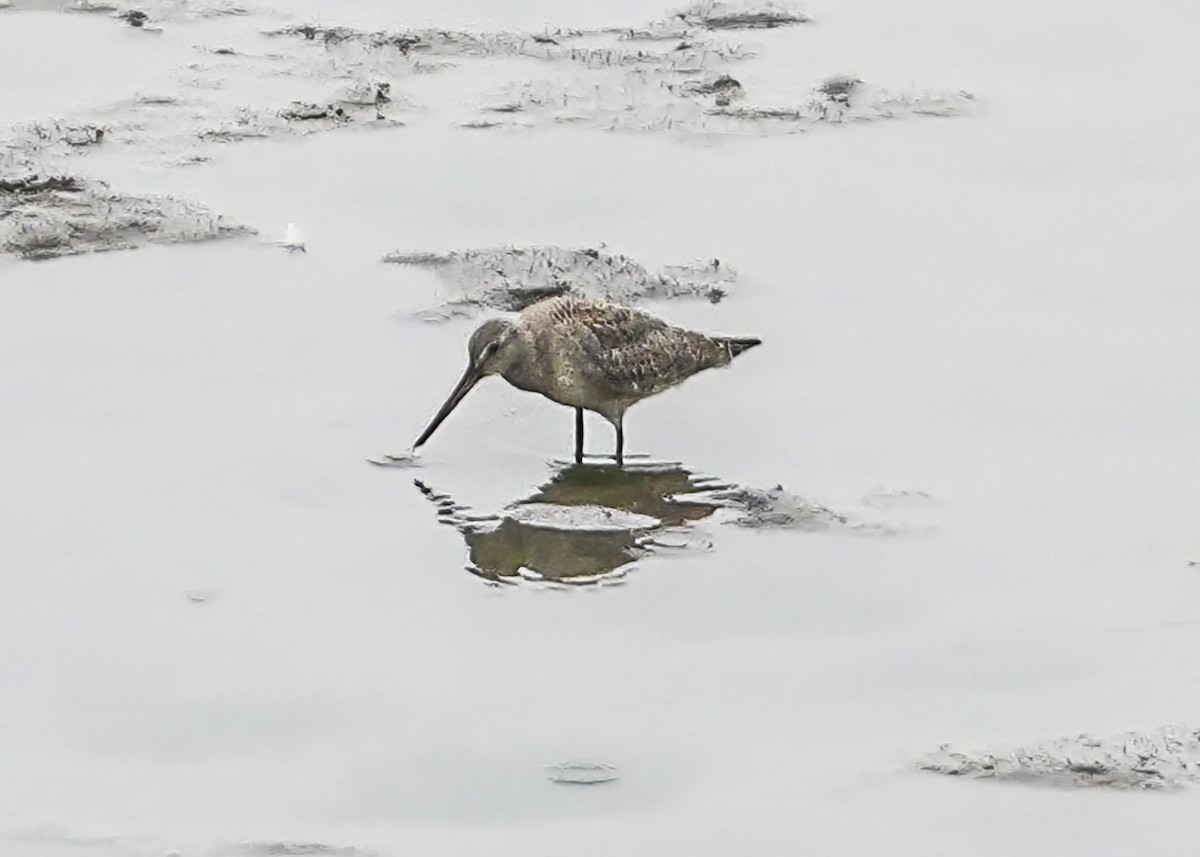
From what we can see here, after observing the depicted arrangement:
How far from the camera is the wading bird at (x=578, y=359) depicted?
27.9 feet

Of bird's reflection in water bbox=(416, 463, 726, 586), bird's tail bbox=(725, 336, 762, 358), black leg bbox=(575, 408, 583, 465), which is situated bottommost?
bird's reflection in water bbox=(416, 463, 726, 586)

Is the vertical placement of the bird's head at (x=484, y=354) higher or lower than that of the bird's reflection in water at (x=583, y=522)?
higher

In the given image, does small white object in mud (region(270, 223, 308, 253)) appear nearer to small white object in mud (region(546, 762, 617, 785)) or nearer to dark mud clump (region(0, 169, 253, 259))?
dark mud clump (region(0, 169, 253, 259))

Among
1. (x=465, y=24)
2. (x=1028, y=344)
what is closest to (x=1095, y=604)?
(x=1028, y=344)

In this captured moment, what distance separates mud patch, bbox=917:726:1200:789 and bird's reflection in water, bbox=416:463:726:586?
164cm

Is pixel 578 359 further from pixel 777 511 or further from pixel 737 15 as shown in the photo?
pixel 737 15

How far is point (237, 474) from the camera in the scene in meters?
8.07

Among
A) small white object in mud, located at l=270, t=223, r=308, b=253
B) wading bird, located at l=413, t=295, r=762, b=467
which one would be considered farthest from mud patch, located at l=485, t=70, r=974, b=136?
wading bird, located at l=413, t=295, r=762, b=467

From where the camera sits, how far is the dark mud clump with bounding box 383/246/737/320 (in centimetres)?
984

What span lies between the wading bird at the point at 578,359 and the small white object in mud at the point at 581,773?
7.96 feet

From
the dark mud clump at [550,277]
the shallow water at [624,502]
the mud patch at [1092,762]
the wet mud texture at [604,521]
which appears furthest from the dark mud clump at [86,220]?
the mud patch at [1092,762]

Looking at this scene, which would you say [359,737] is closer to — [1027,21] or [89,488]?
[89,488]

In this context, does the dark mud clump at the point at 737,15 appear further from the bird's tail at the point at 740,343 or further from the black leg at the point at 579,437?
the black leg at the point at 579,437

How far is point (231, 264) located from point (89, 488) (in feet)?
7.91
